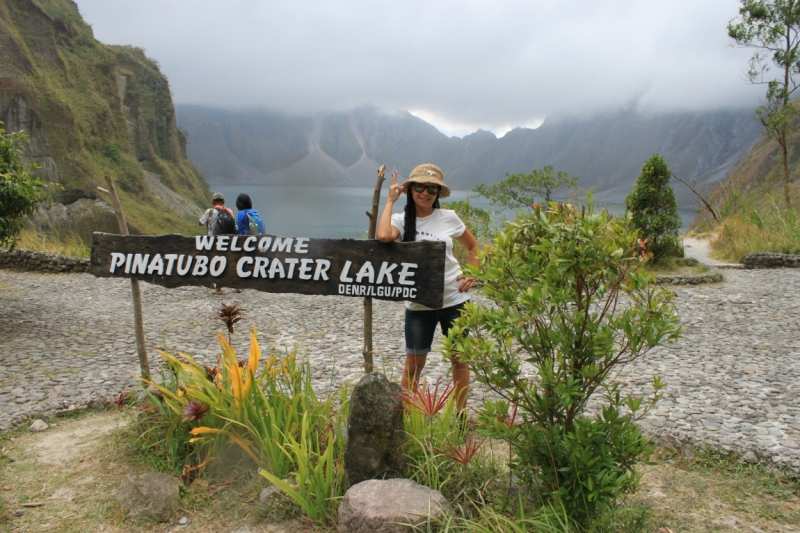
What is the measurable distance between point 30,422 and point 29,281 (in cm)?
696

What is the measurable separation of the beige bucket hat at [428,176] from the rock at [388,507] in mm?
1679

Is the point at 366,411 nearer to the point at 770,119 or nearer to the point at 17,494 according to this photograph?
the point at 17,494

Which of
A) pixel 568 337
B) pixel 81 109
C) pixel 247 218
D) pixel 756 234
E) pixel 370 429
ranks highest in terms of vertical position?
pixel 81 109

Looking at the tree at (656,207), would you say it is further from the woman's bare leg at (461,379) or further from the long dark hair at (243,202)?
the woman's bare leg at (461,379)

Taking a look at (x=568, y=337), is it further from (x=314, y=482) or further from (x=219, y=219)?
(x=219, y=219)

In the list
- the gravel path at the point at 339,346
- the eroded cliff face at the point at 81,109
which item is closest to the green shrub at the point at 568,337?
the gravel path at the point at 339,346

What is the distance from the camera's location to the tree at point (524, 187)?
1396 cm

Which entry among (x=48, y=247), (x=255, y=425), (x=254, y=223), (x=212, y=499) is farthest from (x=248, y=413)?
(x=48, y=247)

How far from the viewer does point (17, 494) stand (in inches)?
120

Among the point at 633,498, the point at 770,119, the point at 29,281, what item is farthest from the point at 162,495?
the point at 770,119

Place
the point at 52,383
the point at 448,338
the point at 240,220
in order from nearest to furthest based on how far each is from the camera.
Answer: the point at 448,338, the point at 52,383, the point at 240,220

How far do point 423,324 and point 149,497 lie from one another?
1.75 meters

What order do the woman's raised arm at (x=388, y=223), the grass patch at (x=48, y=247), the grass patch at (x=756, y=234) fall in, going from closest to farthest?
the woman's raised arm at (x=388, y=223) → the grass patch at (x=48, y=247) → the grass patch at (x=756, y=234)

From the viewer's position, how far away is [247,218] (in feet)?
26.8
